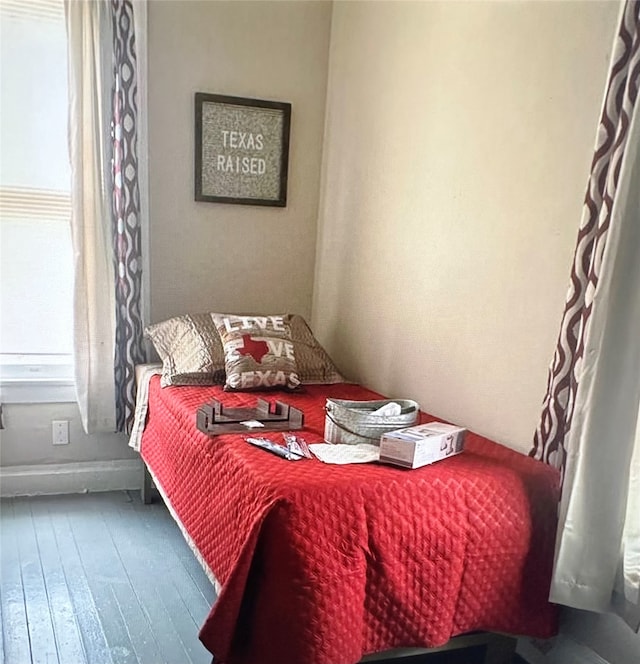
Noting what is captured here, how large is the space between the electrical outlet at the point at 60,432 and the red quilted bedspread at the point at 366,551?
130cm

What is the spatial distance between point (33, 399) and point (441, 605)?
2.02 meters

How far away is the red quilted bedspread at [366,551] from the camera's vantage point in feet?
4.31

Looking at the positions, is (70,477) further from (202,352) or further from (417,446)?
(417,446)

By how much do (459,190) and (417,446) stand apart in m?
0.98

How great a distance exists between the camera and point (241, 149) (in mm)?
2877

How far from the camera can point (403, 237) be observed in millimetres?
2449

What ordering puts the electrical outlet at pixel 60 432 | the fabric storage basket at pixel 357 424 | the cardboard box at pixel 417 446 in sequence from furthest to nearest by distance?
1. the electrical outlet at pixel 60 432
2. the fabric storage basket at pixel 357 424
3. the cardboard box at pixel 417 446

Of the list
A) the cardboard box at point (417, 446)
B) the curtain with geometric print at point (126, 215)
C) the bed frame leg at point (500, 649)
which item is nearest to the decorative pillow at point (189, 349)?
the curtain with geometric print at point (126, 215)

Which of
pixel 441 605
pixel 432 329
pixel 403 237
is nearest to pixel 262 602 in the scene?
pixel 441 605

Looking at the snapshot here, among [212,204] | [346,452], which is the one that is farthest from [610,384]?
[212,204]

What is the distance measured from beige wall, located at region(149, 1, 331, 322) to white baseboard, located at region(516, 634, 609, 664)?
1.82m

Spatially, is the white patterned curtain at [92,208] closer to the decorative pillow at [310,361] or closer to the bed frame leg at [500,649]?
the decorative pillow at [310,361]

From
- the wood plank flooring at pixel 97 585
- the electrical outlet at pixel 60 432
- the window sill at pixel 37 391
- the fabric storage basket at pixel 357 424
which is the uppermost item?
the fabric storage basket at pixel 357 424

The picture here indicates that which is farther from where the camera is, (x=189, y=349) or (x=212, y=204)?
(x=212, y=204)
